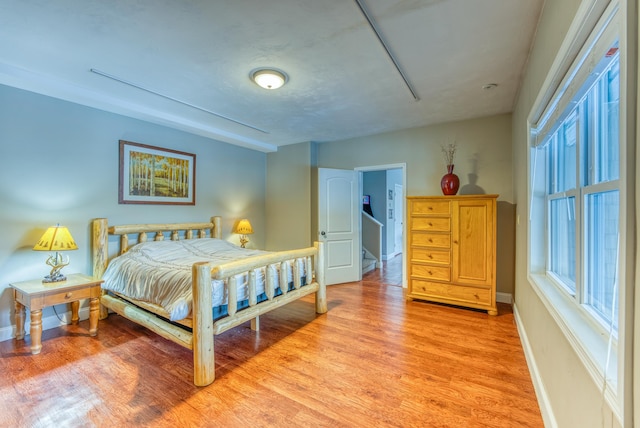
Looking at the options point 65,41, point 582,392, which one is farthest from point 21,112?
point 582,392

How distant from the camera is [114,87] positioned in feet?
9.25

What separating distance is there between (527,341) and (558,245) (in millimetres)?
898

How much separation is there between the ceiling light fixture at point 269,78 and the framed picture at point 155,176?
1.91 m

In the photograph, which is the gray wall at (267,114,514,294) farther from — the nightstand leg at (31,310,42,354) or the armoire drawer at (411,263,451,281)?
the nightstand leg at (31,310,42,354)

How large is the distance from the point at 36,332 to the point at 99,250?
93cm

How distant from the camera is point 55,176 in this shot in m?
2.87

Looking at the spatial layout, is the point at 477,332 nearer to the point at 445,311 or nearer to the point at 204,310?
the point at 445,311

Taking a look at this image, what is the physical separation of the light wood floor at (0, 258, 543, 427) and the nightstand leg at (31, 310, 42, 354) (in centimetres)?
7

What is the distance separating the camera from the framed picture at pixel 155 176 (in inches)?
134

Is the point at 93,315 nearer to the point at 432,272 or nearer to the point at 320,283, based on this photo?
the point at 320,283

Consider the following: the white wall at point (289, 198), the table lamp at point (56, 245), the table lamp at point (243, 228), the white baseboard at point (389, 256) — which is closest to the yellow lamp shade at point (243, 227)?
the table lamp at point (243, 228)

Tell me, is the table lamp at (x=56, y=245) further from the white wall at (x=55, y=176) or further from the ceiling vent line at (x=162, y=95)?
the ceiling vent line at (x=162, y=95)

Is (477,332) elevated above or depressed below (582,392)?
below

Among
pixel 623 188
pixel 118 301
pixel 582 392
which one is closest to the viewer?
pixel 623 188
